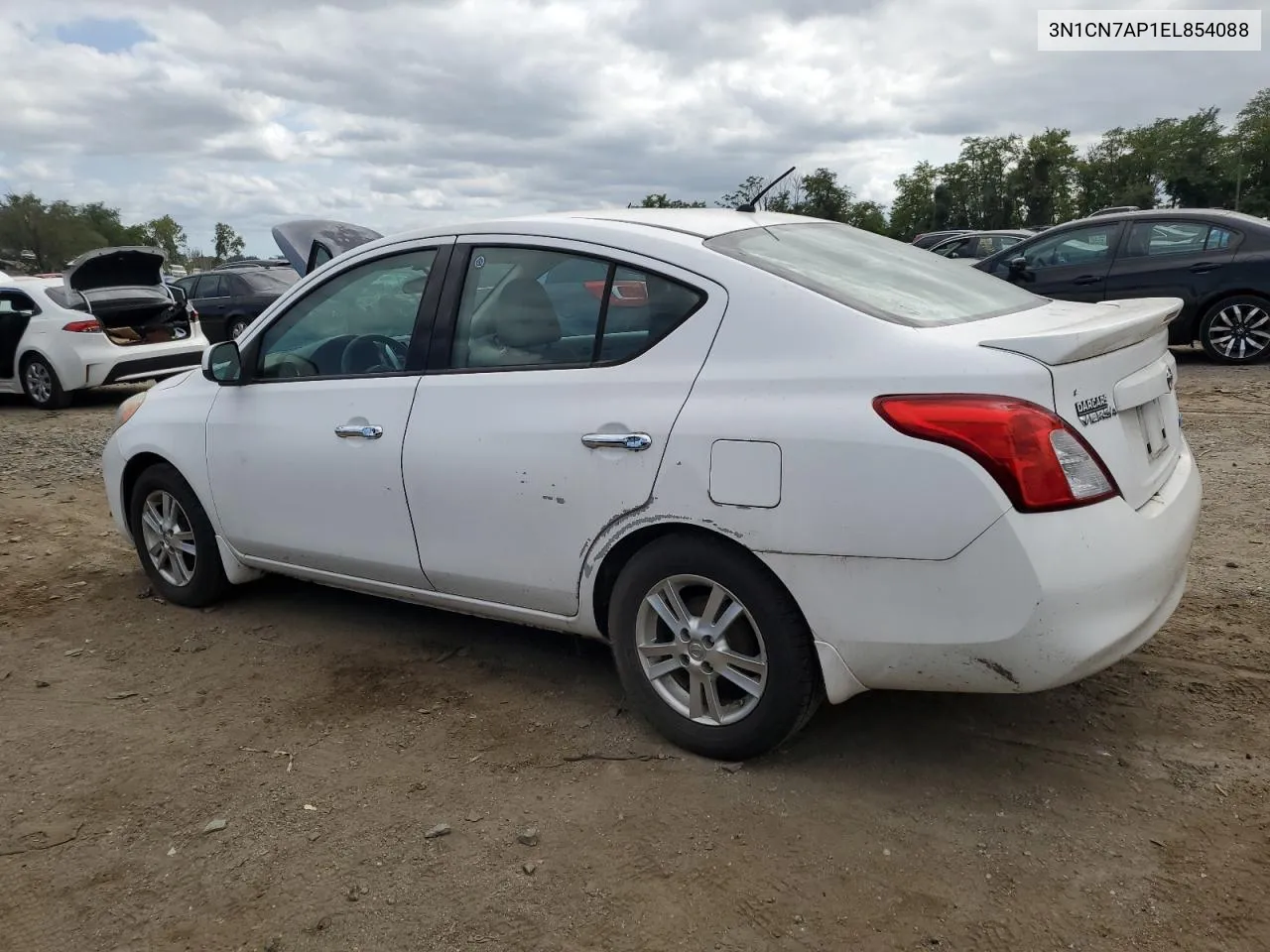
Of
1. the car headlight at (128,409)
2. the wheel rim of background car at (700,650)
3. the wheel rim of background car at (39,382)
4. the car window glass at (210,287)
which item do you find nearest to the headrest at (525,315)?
the wheel rim of background car at (700,650)

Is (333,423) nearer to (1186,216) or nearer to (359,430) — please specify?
(359,430)

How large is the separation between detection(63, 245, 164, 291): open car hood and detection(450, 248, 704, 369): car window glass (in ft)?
29.5

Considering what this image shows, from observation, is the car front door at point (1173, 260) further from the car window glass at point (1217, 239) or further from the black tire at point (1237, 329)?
the black tire at point (1237, 329)

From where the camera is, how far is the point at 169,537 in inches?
184

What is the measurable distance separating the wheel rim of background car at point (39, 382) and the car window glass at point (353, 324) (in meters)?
8.56

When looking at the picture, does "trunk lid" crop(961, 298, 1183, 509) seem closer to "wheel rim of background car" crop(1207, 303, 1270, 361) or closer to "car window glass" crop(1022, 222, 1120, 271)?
"wheel rim of background car" crop(1207, 303, 1270, 361)

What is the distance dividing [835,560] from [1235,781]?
130 cm

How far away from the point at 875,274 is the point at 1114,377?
0.82 metres

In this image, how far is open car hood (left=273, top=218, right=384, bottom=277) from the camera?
6.90 meters

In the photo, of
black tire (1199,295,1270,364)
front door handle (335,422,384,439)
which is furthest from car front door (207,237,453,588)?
black tire (1199,295,1270,364)

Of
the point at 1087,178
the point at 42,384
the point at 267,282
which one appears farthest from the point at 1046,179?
the point at 42,384

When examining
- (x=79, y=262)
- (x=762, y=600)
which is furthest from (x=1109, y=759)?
(x=79, y=262)

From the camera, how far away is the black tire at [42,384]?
36.7 feet

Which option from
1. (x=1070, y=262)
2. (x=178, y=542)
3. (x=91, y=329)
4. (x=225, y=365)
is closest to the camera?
(x=225, y=365)
